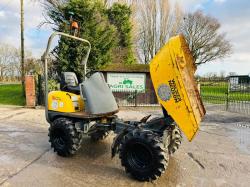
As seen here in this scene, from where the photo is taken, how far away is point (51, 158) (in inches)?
208

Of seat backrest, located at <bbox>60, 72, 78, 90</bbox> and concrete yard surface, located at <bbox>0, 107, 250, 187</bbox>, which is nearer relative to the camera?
concrete yard surface, located at <bbox>0, 107, 250, 187</bbox>

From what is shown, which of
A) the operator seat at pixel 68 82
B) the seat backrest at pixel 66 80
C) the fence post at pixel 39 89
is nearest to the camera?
the operator seat at pixel 68 82

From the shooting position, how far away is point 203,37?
119ft

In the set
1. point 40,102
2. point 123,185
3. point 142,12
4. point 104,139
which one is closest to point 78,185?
point 123,185

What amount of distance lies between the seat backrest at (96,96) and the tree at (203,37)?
31.8m

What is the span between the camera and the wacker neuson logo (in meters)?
15.3

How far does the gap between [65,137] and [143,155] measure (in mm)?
1659

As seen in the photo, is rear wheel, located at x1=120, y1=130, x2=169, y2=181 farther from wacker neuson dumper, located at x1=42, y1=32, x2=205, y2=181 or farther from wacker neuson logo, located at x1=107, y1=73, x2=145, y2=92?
wacker neuson logo, located at x1=107, y1=73, x2=145, y2=92

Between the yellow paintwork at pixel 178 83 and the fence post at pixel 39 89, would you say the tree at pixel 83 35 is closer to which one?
the fence post at pixel 39 89

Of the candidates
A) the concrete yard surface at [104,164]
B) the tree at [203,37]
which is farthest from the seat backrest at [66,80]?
the tree at [203,37]

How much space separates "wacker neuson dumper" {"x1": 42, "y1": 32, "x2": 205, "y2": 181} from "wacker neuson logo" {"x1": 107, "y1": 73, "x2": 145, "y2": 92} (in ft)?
31.8

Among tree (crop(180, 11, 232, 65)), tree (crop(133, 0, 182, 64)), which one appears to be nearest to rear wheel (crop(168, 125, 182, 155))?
tree (crop(133, 0, 182, 64))

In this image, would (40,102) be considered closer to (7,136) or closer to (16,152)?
(7,136)

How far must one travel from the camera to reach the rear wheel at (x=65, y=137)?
5164mm
